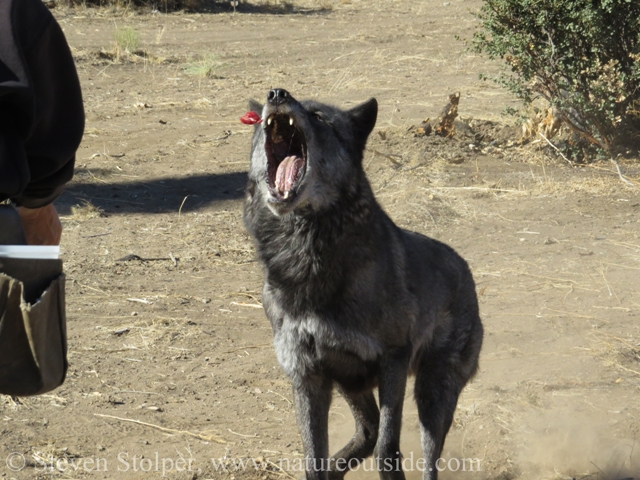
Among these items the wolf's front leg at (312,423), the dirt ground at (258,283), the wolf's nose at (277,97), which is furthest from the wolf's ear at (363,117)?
the dirt ground at (258,283)

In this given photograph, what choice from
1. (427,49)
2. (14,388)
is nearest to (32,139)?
(14,388)

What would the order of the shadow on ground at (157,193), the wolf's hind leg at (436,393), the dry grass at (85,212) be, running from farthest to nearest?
the shadow on ground at (157,193) < the dry grass at (85,212) < the wolf's hind leg at (436,393)

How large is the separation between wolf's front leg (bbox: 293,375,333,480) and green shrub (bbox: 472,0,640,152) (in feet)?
21.5

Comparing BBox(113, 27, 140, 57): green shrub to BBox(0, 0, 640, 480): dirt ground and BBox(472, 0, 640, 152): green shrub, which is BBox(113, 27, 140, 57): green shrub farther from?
BBox(472, 0, 640, 152): green shrub

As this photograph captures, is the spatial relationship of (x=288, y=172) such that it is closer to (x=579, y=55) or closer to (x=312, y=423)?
(x=312, y=423)

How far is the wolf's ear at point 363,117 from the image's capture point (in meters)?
4.67

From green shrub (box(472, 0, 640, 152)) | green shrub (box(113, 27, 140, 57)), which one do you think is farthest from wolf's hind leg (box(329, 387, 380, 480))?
green shrub (box(113, 27, 140, 57))

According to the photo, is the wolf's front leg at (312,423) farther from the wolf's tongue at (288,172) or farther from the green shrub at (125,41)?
the green shrub at (125,41)

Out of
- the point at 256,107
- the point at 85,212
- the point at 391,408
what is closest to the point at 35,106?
the point at 256,107

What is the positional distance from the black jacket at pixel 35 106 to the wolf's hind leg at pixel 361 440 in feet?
8.15

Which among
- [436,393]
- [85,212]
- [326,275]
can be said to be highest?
[326,275]

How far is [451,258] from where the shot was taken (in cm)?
511

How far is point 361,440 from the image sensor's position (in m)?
4.88

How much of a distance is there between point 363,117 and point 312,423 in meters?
1.72
